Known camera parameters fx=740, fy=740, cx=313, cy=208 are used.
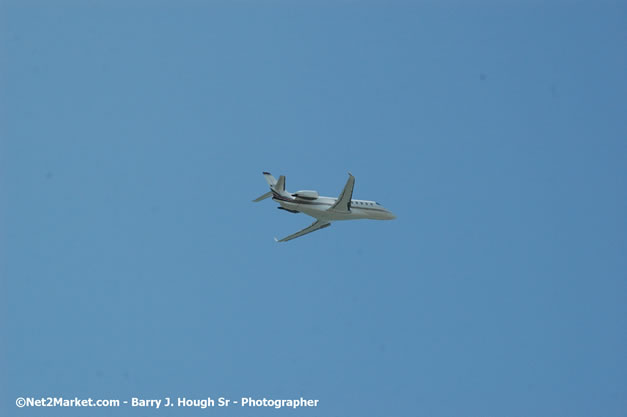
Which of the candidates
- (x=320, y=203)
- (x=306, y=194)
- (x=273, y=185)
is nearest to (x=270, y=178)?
(x=273, y=185)

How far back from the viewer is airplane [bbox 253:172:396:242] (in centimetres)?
7225

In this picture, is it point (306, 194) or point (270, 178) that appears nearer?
point (306, 194)

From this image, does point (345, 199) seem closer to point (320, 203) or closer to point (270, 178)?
point (320, 203)

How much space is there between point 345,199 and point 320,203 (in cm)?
260

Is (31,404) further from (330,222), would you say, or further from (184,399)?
(330,222)

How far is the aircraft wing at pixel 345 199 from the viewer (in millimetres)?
71562

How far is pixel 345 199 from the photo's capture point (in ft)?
241

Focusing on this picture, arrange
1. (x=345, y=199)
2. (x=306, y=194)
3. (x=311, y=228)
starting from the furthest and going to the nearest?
(x=311, y=228)
(x=345, y=199)
(x=306, y=194)

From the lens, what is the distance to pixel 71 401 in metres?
54.2

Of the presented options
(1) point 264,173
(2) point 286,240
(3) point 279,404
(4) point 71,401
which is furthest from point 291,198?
(4) point 71,401

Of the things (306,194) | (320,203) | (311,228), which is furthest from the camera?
(311,228)

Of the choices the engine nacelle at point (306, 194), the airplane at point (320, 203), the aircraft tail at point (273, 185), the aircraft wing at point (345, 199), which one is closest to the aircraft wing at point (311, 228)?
the airplane at point (320, 203)

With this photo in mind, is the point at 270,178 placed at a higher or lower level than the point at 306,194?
higher

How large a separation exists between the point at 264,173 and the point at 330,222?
983cm
